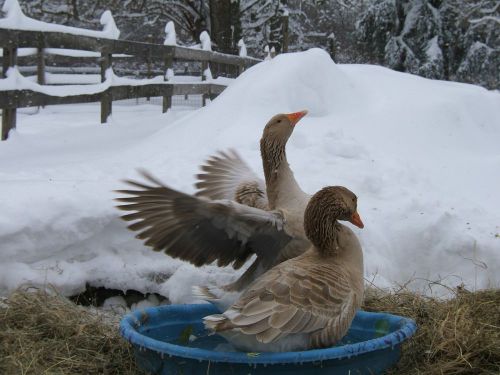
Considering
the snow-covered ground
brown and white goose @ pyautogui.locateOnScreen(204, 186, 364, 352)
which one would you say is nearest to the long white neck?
the snow-covered ground

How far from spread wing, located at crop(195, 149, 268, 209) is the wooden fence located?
3.49 meters

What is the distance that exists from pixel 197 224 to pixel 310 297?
0.74 m

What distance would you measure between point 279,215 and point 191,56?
10262 mm

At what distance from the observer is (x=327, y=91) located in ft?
24.8

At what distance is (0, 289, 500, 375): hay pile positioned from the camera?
324cm

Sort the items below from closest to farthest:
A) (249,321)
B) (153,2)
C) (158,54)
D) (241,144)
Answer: (249,321), (241,144), (158,54), (153,2)

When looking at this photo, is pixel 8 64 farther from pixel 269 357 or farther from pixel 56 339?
pixel 269 357

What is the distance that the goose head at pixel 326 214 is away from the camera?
11.0 feet

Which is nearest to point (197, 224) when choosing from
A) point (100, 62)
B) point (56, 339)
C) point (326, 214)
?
point (326, 214)

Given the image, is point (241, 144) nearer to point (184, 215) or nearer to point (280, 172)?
point (280, 172)

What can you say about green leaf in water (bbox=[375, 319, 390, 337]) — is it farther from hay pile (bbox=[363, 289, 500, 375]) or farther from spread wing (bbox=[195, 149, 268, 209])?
spread wing (bbox=[195, 149, 268, 209])

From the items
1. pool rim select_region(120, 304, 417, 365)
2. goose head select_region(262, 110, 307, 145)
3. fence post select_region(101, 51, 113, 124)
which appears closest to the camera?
pool rim select_region(120, 304, 417, 365)

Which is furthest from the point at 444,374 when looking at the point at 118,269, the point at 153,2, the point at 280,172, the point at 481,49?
the point at 153,2

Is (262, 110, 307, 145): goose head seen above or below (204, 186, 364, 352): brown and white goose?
above
